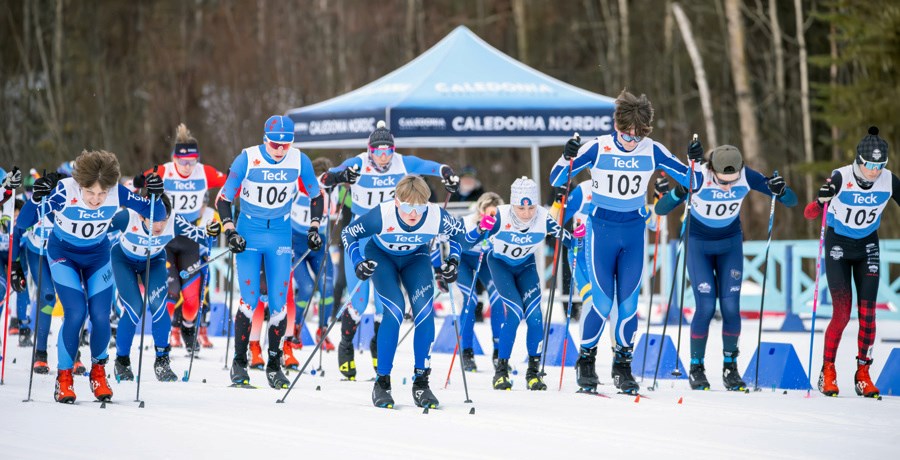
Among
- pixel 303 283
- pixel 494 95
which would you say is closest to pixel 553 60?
pixel 494 95

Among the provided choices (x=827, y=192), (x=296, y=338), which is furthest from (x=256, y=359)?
(x=827, y=192)

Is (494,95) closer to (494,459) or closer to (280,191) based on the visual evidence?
(280,191)

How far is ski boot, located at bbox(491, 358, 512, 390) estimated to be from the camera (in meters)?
9.64

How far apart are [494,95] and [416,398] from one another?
373 inches

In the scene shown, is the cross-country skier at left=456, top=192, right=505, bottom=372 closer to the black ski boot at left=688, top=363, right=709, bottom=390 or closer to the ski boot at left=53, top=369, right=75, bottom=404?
the black ski boot at left=688, top=363, right=709, bottom=390

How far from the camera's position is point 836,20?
21.4m

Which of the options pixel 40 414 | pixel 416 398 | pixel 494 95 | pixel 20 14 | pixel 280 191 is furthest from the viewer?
pixel 20 14

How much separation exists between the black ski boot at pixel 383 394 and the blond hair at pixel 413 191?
1.11 meters

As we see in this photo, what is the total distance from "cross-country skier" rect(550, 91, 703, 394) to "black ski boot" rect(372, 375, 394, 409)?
163 cm

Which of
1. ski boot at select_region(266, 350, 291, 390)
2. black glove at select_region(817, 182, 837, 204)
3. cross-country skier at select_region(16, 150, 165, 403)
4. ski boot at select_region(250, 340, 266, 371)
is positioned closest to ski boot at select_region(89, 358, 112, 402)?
cross-country skier at select_region(16, 150, 165, 403)

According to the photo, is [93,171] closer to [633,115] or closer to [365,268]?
[365,268]

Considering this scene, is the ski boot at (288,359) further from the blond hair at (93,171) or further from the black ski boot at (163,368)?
the blond hair at (93,171)

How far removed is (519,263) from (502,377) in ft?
3.08

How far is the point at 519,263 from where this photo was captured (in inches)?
400
